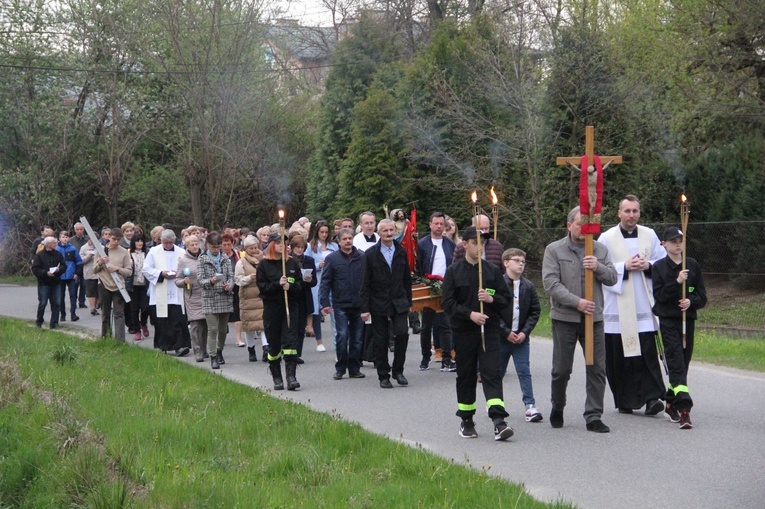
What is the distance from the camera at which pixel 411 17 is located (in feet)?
117

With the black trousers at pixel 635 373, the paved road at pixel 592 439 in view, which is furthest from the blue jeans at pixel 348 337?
the black trousers at pixel 635 373

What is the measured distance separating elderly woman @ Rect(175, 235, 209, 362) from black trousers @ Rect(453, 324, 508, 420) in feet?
20.6

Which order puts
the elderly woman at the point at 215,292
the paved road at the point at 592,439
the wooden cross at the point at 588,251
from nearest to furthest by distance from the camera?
the paved road at the point at 592,439, the wooden cross at the point at 588,251, the elderly woman at the point at 215,292

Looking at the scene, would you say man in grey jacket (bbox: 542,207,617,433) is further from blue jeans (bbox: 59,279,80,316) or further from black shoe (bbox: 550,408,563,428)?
blue jeans (bbox: 59,279,80,316)

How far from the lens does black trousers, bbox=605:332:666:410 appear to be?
1007cm

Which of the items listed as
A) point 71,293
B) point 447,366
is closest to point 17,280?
point 71,293

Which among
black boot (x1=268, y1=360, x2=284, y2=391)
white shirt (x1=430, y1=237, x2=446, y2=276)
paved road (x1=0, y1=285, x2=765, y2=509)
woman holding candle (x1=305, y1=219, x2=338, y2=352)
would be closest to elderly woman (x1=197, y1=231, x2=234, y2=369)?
paved road (x1=0, y1=285, x2=765, y2=509)

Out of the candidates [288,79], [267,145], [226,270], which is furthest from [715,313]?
[288,79]

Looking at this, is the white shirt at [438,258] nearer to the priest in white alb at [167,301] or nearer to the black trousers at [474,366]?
the priest in white alb at [167,301]

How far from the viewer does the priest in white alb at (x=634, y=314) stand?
10.1 meters

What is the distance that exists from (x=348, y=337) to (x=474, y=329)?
4.43m

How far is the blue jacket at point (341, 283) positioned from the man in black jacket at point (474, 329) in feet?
13.6

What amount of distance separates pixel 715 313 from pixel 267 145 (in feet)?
59.3

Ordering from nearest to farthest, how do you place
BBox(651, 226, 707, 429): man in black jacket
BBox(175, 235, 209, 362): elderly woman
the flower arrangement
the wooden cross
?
1. the wooden cross
2. BBox(651, 226, 707, 429): man in black jacket
3. the flower arrangement
4. BBox(175, 235, 209, 362): elderly woman
